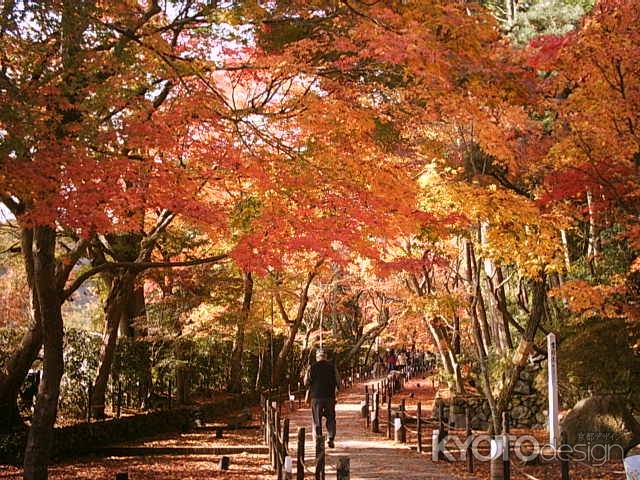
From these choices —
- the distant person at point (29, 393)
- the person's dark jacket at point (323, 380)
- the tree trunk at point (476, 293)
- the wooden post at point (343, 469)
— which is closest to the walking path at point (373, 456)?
the person's dark jacket at point (323, 380)

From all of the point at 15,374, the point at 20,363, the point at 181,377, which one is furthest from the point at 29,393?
the point at 181,377

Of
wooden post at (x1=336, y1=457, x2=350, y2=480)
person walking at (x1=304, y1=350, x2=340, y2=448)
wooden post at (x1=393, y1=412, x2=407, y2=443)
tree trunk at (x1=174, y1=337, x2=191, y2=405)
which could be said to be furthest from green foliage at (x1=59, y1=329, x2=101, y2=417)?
wooden post at (x1=336, y1=457, x2=350, y2=480)

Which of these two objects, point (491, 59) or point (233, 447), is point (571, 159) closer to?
point (491, 59)

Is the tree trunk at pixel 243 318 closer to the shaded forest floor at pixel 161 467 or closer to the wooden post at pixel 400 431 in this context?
the shaded forest floor at pixel 161 467

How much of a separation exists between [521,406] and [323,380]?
922 cm

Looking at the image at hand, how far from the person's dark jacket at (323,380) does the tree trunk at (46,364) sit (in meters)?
4.43

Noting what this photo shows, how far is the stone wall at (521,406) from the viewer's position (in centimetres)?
1848

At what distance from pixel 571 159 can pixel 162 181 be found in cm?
706

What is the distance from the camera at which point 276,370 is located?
26.1 m

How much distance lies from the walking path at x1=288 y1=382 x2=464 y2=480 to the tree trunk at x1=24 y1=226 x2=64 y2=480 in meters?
4.05

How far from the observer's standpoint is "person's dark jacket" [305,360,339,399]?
12.0 metres

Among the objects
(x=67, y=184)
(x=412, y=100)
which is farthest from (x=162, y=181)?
(x=412, y=100)

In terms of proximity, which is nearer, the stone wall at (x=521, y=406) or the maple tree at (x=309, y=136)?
the maple tree at (x=309, y=136)

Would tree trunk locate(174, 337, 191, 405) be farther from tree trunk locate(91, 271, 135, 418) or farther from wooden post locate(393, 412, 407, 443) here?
wooden post locate(393, 412, 407, 443)
